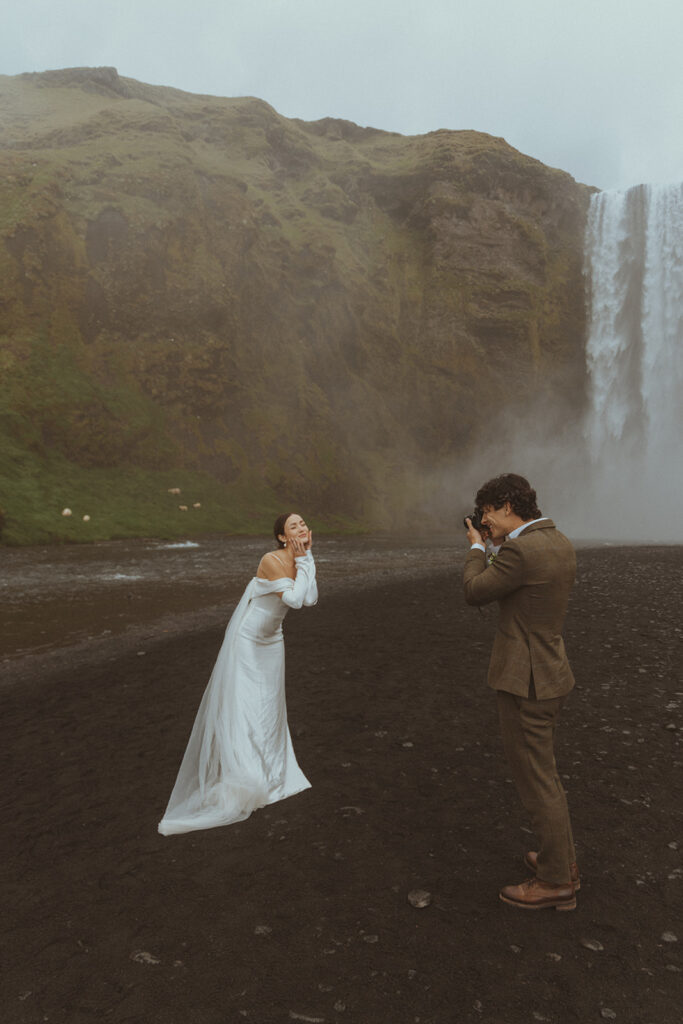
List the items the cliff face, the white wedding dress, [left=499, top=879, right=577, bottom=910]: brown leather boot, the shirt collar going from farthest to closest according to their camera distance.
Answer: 1. the cliff face
2. the white wedding dress
3. the shirt collar
4. [left=499, top=879, right=577, bottom=910]: brown leather boot

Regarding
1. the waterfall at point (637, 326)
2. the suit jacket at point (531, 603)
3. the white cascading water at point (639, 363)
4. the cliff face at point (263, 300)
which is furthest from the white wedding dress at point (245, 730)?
the waterfall at point (637, 326)

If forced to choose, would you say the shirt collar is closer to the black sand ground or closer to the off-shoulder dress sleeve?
the off-shoulder dress sleeve

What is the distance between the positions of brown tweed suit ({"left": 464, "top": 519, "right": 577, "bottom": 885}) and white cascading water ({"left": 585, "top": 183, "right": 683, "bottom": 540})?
204ft

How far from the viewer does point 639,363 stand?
219 ft

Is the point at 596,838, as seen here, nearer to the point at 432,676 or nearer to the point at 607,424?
the point at 432,676

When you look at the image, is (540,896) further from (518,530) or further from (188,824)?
(188,824)

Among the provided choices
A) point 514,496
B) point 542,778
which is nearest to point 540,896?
point 542,778

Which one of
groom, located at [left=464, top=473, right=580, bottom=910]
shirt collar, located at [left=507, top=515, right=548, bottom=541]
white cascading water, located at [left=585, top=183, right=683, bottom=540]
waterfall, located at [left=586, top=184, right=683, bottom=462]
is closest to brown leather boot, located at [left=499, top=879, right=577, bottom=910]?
groom, located at [left=464, top=473, right=580, bottom=910]

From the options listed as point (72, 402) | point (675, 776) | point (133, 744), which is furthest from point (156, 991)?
point (72, 402)

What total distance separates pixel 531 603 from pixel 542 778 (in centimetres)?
122

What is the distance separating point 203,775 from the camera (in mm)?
6594

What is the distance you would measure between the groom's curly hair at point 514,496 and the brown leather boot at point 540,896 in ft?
8.91

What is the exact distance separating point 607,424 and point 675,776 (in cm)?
6669

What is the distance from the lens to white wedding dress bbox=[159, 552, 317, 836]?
6.49 meters
